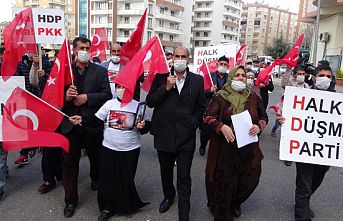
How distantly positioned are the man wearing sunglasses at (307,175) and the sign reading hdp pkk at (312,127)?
14cm

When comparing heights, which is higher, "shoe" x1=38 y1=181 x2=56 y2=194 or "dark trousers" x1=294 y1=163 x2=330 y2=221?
"dark trousers" x1=294 y1=163 x2=330 y2=221

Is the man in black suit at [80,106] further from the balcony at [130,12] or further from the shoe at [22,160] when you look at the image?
the balcony at [130,12]

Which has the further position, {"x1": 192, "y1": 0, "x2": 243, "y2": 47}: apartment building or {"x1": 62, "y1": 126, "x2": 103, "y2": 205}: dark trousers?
{"x1": 192, "y1": 0, "x2": 243, "y2": 47}: apartment building

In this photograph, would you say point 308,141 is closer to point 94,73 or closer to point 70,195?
point 94,73

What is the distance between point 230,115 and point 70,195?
202cm

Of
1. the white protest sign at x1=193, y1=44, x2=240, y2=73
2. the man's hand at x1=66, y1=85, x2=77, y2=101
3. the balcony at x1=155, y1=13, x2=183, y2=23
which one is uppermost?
the balcony at x1=155, y1=13, x2=183, y2=23

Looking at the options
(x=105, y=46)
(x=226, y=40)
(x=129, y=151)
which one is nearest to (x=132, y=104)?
(x=129, y=151)

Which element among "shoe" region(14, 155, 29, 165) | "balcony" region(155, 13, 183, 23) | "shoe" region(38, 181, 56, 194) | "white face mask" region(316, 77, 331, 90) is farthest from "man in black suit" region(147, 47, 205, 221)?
"balcony" region(155, 13, 183, 23)

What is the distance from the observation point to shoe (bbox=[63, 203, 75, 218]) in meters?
3.53

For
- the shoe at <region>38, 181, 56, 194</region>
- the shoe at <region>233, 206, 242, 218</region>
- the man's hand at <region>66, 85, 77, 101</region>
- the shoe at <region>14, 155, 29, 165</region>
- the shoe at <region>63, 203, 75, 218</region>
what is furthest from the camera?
the shoe at <region>14, 155, 29, 165</region>

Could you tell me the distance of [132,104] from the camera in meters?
3.53

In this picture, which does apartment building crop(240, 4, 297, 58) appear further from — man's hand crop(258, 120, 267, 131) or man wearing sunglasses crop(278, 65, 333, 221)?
man's hand crop(258, 120, 267, 131)

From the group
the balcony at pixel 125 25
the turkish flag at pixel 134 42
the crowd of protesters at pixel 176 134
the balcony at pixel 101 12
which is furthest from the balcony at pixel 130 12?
the crowd of protesters at pixel 176 134

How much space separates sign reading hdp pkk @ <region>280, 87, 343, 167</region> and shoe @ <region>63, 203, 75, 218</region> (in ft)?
7.89
